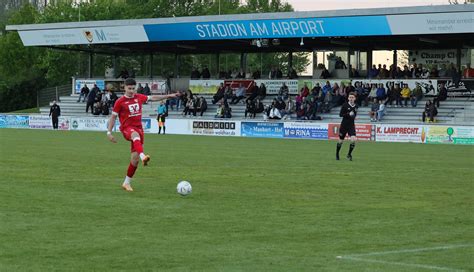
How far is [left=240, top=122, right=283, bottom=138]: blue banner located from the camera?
47.8 m

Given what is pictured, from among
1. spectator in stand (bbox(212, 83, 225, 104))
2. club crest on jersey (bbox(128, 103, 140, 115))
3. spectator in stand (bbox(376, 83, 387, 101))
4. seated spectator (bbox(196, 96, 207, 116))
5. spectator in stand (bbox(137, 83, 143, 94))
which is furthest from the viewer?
spectator in stand (bbox(137, 83, 143, 94))

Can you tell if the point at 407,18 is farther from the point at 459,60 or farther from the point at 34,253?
the point at 34,253

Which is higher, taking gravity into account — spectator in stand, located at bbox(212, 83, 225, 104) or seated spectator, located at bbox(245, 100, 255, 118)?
spectator in stand, located at bbox(212, 83, 225, 104)

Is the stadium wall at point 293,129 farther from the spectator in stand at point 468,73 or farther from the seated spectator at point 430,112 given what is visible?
the spectator in stand at point 468,73

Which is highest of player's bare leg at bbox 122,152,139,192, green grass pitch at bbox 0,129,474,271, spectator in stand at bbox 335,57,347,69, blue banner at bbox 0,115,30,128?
spectator in stand at bbox 335,57,347,69

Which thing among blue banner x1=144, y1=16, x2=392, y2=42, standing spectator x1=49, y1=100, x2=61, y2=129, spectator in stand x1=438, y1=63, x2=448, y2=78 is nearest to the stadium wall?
standing spectator x1=49, y1=100, x2=61, y2=129

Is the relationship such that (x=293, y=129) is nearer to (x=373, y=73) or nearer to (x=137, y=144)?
(x=373, y=73)

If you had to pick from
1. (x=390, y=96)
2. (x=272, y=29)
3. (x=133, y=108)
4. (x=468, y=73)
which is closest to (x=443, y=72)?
(x=468, y=73)

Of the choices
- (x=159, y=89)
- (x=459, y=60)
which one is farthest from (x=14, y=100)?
(x=459, y=60)

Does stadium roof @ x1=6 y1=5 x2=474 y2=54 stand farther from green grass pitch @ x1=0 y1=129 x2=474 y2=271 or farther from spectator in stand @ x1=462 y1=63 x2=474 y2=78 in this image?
green grass pitch @ x1=0 y1=129 x2=474 y2=271

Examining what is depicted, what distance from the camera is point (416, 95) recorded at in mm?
50125

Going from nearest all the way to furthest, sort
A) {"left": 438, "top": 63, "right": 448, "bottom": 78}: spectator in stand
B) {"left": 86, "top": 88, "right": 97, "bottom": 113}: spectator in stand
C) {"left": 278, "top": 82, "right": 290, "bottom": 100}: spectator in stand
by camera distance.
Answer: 1. {"left": 438, "top": 63, "right": 448, "bottom": 78}: spectator in stand
2. {"left": 278, "top": 82, "right": 290, "bottom": 100}: spectator in stand
3. {"left": 86, "top": 88, "right": 97, "bottom": 113}: spectator in stand

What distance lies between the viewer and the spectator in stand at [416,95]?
4980 cm

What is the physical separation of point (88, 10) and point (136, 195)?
7906 centimetres
